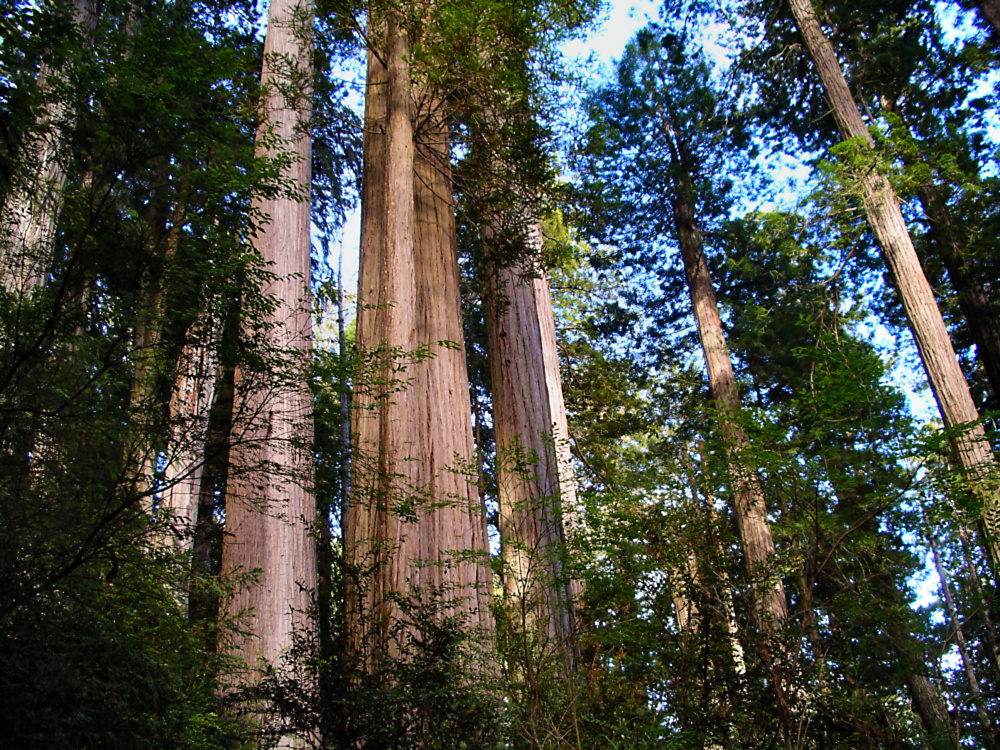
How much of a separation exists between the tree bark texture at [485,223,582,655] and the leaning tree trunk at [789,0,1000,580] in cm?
439

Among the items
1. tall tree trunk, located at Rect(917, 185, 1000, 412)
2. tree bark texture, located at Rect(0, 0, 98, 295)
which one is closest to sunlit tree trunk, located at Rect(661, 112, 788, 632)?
tall tree trunk, located at Rect(917, 185, 1000, 412)

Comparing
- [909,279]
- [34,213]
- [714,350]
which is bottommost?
[34,213]

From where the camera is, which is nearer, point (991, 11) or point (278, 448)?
point (278, 448)

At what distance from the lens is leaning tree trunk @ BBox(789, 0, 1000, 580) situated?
808 centimetres

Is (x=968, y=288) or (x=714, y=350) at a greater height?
(x=968, y=288)

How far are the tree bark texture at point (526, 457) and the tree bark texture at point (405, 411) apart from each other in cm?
61

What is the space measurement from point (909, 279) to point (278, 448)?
864 cm

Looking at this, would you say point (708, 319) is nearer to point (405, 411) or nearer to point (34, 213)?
point (405, 411)

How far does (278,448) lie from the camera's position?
4.75 m

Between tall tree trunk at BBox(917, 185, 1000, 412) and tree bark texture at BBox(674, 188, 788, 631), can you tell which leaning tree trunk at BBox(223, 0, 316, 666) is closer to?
tree bark texture at BBox(674, 188, 788, 631)

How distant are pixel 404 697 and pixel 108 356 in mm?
2208

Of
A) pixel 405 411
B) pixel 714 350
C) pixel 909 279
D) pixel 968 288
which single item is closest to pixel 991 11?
pixel 968 288

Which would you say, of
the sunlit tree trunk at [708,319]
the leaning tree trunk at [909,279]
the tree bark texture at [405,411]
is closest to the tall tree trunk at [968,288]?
the leaning tree trunk at [909,279]

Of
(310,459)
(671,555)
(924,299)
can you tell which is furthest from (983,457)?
(310,459)
